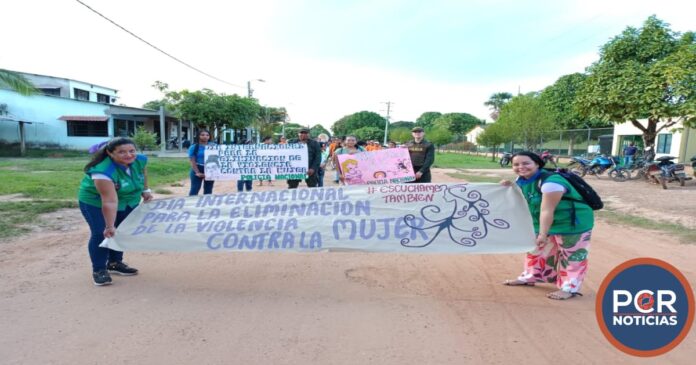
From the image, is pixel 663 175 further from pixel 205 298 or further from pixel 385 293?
pixel 205 298

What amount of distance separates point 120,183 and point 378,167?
3.70 m

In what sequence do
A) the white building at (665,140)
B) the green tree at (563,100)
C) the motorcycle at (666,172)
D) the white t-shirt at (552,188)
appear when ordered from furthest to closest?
the green tree at (563,100) → the white building at (665,140) → the motorcycle at (666,172) → the white t-shirt at (552,188)

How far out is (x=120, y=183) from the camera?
353cm

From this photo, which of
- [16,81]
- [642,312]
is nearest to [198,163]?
[642,312]

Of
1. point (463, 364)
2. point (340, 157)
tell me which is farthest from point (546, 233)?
point (340, 157)

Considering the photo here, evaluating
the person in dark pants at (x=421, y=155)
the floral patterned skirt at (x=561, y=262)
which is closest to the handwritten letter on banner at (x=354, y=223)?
the floral patterned skirt at (x=561, y=262)

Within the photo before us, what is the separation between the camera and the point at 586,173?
48.1 ft

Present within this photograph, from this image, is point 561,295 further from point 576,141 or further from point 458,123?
point 458,123

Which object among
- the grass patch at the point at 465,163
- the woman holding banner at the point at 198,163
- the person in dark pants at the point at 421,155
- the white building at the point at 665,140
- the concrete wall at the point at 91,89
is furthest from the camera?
the concrete wall at the point at 91,89

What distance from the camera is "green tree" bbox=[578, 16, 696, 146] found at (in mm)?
10992

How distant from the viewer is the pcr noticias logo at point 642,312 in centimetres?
255

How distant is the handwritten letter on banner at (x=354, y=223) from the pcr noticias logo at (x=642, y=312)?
0.77 m

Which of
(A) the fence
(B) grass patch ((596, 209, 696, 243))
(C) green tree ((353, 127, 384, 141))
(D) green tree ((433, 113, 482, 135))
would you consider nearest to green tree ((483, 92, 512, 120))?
(D) green tree ((433, 113, 482, 135))

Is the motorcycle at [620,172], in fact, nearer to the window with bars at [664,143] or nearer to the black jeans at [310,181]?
the black jeans at [310,181]
